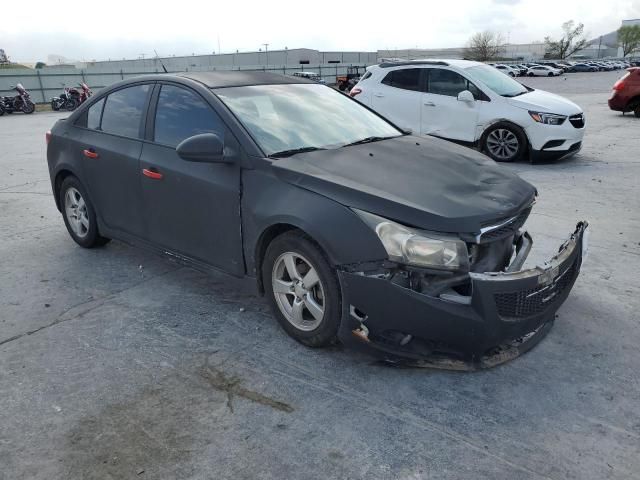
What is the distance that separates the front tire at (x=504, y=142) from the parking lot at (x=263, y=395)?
15.4 feet

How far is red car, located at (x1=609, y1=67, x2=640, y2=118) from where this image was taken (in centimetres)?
1484

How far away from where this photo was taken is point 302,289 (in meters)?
3.23

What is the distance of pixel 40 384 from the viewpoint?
3084 millimetres

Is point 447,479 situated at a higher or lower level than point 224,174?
lower

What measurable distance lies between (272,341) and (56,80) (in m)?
29.5

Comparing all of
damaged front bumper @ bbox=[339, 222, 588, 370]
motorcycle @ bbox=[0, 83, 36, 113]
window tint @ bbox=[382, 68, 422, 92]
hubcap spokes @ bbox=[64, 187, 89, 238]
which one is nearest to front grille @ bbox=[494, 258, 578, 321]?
damaged front bumper @ bbox=[339, 222, 588, 370]

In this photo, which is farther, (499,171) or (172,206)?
(172,206)

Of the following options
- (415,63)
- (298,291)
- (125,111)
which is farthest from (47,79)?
(298,291)

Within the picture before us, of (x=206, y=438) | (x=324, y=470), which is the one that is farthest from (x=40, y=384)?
(x=324, y=470)

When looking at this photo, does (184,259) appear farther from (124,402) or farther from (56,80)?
(56,80)

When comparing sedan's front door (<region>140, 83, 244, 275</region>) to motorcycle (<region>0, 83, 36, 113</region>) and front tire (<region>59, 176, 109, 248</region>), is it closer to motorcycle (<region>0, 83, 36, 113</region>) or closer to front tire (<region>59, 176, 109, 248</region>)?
front tire (<region>59, 176, 109, 248</region>)

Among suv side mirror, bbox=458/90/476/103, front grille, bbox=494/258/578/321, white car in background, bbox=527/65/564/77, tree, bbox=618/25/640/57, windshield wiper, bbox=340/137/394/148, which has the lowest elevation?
white car in background, bbox=527/65/564/77

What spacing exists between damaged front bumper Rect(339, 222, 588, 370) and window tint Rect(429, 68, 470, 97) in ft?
22.5

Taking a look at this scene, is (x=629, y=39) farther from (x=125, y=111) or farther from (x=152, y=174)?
(x=152, y=174)
